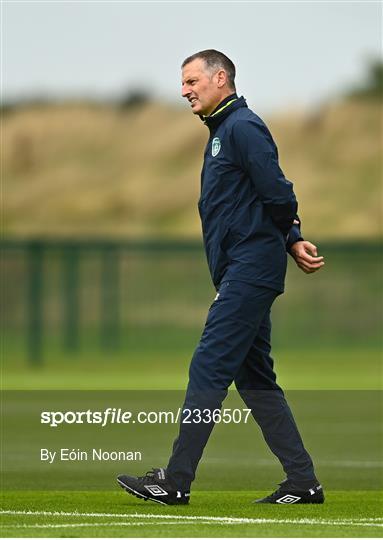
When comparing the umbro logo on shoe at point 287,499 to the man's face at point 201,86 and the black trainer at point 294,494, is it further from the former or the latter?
the man's face at point 201,86

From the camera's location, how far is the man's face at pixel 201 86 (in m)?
7.59

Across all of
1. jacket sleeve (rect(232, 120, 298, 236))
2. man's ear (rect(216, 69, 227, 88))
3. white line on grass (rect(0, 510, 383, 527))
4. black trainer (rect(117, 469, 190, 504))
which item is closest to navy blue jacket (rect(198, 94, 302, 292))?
jacket sleeve (rect(232, 120, 298, 236))

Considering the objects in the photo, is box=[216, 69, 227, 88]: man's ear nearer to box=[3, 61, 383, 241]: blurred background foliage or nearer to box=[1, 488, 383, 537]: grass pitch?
box=[1, 488, 383, 537]: grass pitch

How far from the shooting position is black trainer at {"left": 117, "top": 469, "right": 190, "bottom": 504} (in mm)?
7348

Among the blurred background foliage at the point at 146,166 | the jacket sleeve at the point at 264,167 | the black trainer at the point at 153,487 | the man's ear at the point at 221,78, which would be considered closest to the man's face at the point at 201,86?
the man's ear at the point at 221,78

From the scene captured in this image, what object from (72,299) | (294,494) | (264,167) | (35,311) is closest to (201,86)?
(264,167)

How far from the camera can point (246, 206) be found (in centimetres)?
749

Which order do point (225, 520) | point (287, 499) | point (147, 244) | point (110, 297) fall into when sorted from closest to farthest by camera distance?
point (225, 520) < point (287, 499) < point (147, 244) < point (110, 297)

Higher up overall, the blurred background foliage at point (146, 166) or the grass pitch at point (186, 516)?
the blurred background foliage at point (146, 166)

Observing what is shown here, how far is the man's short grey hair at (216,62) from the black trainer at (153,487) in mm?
1824

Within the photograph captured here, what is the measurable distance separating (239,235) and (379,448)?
13.5 feet

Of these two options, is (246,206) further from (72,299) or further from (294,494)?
(72,299)

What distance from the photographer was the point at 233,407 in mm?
14609

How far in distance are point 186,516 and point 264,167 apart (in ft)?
5.20
